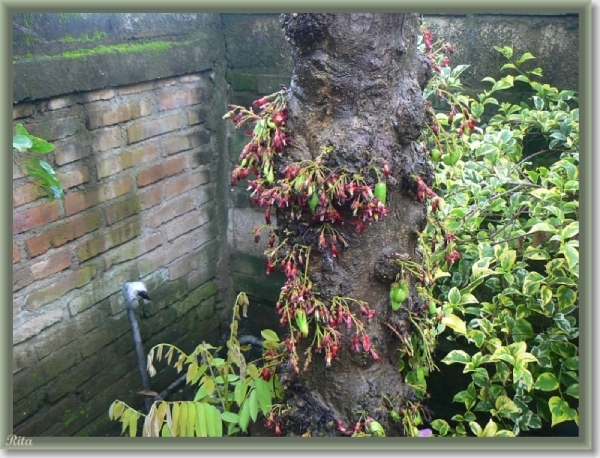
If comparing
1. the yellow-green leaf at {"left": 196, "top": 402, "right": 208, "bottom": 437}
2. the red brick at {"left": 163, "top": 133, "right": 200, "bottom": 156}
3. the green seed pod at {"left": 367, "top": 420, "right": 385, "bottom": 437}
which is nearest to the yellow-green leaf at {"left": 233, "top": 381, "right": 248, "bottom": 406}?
the yellow-green leaf at {"left": 196, "top": 402, "right": 208, "bottom": 437}

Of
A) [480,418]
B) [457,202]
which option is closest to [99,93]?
[457,202]

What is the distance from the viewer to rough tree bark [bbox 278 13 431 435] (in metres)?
1.18

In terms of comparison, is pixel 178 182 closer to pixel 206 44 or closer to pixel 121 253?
pixel 121 253

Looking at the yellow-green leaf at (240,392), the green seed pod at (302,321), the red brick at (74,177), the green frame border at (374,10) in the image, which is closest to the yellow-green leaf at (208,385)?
the yellow-green leaf at (240,392)

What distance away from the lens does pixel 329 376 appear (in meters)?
1.33

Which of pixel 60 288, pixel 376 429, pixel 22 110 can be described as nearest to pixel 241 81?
pixel 22 110

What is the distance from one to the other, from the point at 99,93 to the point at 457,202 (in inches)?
46.3

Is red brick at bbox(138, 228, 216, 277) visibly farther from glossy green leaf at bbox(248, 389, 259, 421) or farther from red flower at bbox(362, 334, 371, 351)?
red flower at bbox(362, 334, 371, 351)

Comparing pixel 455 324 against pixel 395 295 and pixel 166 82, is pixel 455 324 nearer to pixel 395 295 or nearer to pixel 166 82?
pixel 395 295

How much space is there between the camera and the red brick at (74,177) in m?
1.79

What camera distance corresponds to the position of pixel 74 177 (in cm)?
183

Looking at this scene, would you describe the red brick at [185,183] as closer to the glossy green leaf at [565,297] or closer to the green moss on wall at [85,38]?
the green moss on wall at [85,38]

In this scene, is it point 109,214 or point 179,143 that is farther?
point 179,143

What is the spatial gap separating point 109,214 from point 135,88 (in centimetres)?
45
